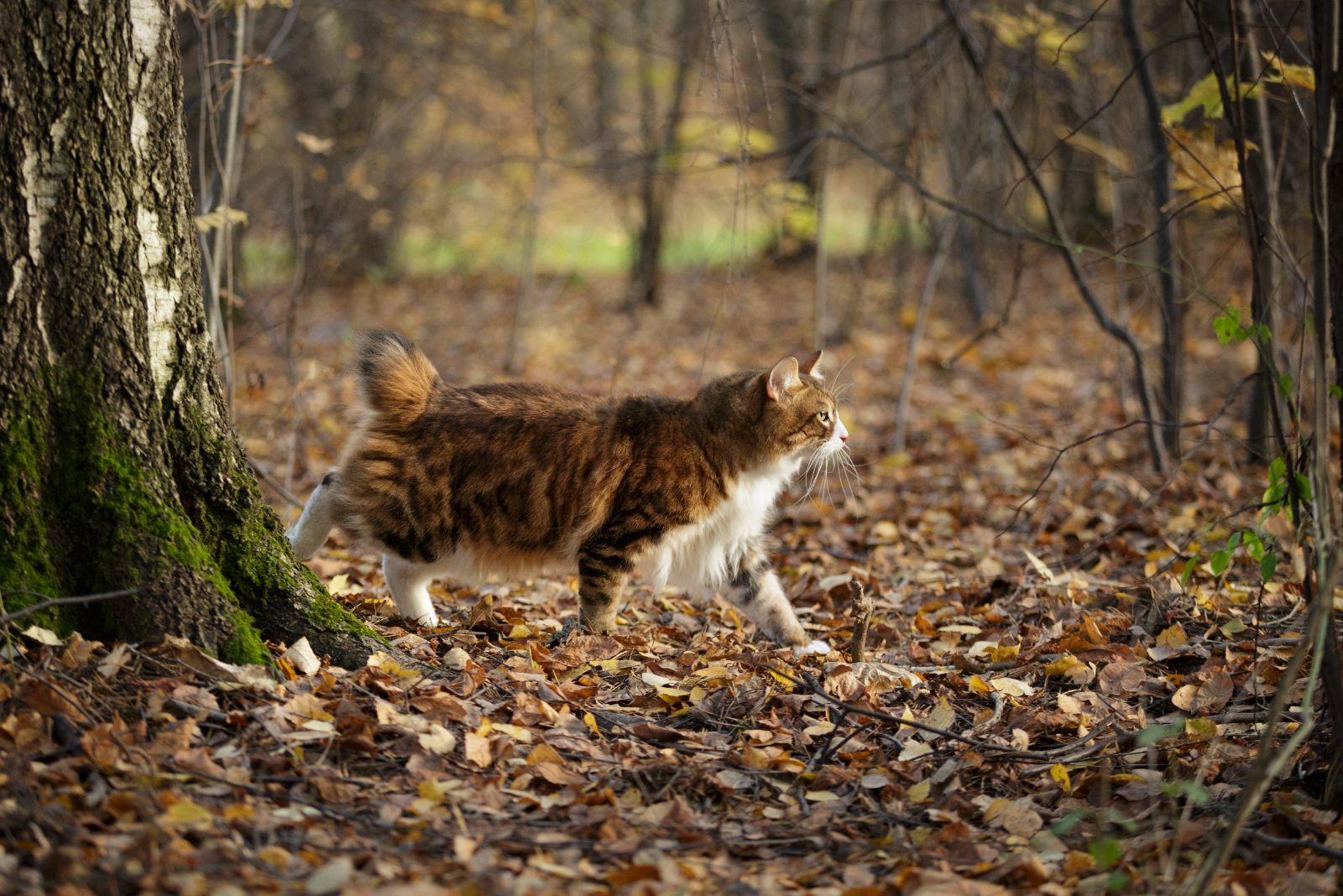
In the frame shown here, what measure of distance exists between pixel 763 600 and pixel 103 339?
303 centimetres

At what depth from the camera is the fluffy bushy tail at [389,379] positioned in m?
5.04

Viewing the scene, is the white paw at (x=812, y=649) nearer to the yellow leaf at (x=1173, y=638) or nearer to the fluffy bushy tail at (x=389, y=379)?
the yellow leaf at (x=1173, y=638)

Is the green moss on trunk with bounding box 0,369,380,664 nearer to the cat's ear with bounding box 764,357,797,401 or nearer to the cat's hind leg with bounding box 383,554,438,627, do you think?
the cat's hind leg with bounding box 383,554,438,627

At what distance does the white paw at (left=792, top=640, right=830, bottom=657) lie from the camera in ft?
16.1

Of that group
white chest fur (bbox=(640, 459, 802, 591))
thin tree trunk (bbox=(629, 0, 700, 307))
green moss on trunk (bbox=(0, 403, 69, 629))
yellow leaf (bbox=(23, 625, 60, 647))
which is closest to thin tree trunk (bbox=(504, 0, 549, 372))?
thin tree trunk (bbox=(629, 0, 700, 307))

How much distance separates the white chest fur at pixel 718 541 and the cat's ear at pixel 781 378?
0.34 meters

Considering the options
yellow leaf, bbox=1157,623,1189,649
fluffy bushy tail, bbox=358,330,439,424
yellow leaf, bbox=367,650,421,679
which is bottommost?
yellow leaf, bbox=367,650,421,679

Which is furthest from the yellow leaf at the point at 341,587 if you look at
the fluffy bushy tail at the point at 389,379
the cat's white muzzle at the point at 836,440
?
the cat's white muzzle at the point at 836,440

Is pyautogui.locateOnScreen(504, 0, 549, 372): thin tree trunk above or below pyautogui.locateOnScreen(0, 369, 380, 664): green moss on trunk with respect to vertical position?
above

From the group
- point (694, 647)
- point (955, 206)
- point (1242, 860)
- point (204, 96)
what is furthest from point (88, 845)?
point (955, 206)

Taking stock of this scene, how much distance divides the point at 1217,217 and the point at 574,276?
32.9 feet

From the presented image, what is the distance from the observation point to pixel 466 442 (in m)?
5.10

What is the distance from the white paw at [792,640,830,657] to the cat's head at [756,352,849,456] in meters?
0.90

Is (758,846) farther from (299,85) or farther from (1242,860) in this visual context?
(299,85)
